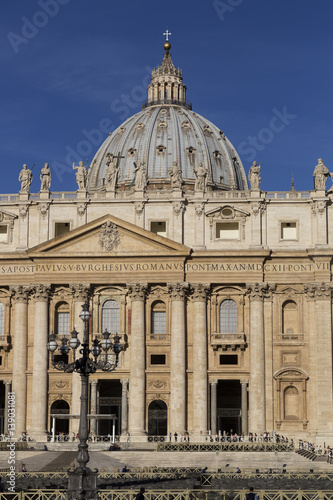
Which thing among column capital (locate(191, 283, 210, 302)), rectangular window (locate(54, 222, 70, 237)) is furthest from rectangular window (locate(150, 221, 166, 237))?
rectangular window (locate(54, 222, 70, 237))

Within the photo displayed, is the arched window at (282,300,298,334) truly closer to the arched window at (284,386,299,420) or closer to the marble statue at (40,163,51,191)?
the arched window at (284,386,299,420)

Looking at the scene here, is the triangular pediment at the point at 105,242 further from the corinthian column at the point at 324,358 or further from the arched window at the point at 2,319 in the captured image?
the corinthian column at the point at 324,358

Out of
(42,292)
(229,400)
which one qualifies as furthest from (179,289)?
(229,400)

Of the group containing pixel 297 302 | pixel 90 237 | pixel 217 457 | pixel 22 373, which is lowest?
pixel 217 457

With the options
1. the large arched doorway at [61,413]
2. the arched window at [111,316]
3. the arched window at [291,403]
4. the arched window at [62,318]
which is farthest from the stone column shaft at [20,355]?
the arched window at [291,403]

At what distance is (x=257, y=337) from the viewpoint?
8225cm

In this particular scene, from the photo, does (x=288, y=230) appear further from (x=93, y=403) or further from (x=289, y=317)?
(x=93, y=403)

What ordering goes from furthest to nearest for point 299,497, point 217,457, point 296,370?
point 296,370 < point 217,457 < point 299,497

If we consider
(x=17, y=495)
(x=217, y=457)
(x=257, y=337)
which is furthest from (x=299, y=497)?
(x=257, y=337)

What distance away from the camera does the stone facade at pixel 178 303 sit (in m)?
81.9

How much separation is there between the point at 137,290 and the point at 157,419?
11.2 m

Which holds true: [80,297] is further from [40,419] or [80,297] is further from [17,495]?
[17,495]

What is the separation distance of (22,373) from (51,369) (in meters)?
2.48

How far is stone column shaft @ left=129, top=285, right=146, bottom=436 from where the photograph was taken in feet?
267
